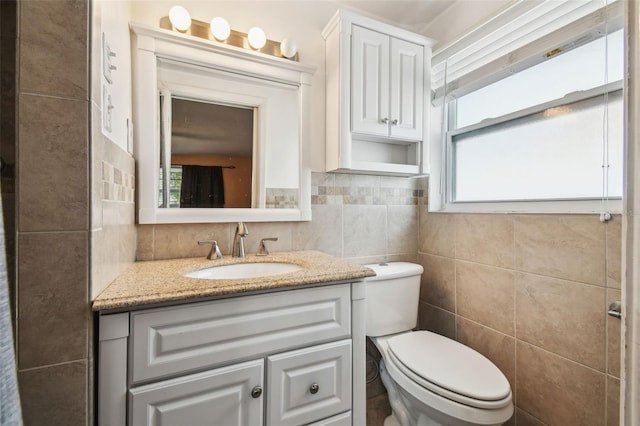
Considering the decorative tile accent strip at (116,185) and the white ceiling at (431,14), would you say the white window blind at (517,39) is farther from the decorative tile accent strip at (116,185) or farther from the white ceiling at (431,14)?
the decorative tile accent strip at (116,185)

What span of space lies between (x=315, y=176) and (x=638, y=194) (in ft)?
3.87

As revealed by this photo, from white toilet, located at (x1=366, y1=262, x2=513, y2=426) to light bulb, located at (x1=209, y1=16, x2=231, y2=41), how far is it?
1.35m

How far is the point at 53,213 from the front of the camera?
0.63 m

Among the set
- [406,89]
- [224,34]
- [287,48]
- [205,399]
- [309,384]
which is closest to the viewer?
[205,399]

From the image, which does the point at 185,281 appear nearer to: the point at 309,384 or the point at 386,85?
the point at 309,384

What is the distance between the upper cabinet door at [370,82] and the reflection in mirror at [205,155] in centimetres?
55

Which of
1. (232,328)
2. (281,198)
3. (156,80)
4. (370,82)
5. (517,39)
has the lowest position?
(232,328)

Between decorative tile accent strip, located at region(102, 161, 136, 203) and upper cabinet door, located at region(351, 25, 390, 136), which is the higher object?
upper cabinet door, located at region(351, 25, 390, 136)

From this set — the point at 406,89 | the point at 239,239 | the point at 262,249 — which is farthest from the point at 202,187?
the point at 406,89

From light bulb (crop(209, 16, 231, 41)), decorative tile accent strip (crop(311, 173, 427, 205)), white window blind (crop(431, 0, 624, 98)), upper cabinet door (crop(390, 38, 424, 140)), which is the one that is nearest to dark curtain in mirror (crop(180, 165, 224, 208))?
decorative tile accent strip (crop(311, 173, 427, 205))

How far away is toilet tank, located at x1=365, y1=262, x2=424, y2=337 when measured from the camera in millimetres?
1372

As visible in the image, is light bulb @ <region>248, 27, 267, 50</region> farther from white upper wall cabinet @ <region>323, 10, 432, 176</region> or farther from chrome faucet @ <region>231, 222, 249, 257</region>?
chrome faucet @ <region>231, 222, 249, 257</region>

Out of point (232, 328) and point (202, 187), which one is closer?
point (232, 328)

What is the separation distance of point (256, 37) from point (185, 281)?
1.17 metres
